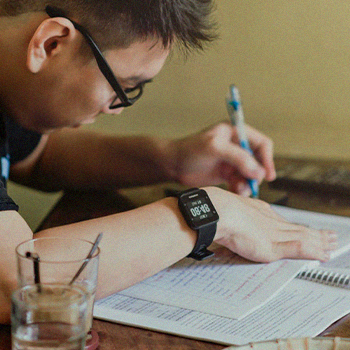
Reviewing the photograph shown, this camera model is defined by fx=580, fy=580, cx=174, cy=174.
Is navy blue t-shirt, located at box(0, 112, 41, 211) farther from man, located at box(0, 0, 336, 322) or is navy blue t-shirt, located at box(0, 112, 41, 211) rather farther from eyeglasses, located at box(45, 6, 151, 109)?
eyeglasses, located at box(45, 6, 151, 109)

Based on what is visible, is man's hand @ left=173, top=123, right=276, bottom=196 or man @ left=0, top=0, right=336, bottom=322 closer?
man @ left=0, top=0, right=336, bottom=322

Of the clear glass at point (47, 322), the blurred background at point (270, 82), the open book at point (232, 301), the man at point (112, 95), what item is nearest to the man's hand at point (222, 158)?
the man at point (112, 95)

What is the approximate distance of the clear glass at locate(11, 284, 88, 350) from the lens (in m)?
0.63

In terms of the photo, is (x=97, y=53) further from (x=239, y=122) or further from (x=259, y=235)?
(x=239, y=122)

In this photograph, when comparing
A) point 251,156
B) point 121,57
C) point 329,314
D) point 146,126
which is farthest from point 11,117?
point 146,126

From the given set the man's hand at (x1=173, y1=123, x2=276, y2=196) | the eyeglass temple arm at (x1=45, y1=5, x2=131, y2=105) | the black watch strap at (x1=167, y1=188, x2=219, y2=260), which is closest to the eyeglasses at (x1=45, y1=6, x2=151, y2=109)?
the eyeglass temple arm at (x1=45, y1=5, x2=131, y2=105)

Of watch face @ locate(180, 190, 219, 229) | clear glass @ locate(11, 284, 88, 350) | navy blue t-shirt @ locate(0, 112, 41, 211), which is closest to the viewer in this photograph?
clear glass @ locate(11, 284, 88, 350)

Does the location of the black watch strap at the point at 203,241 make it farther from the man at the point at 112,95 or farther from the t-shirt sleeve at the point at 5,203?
A: the t-shirt sleeve at the point at 5,203

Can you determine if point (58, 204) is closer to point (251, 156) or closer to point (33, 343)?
point (251, 156)

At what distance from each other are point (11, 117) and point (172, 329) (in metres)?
0.70

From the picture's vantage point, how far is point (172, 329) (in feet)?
2.59

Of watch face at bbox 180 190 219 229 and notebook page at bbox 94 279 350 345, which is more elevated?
watch face at bbox 180 190 219 229

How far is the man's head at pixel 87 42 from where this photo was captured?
1.02 meters

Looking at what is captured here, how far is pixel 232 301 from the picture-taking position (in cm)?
88
